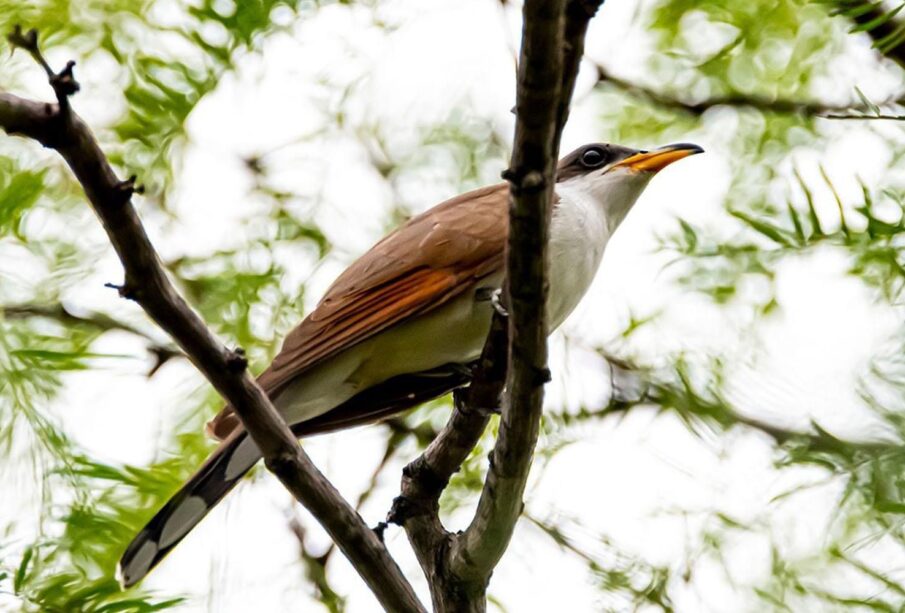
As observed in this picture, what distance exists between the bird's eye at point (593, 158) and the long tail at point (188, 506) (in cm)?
196

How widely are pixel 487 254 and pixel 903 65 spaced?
5.51 ft

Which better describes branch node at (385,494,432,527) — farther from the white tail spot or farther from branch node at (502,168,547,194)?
branch node at (502,168,547,194)

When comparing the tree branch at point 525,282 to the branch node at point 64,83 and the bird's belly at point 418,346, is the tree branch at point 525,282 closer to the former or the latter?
the branch node at point 64,83

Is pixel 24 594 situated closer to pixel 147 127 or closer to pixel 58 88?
pixel 58 88

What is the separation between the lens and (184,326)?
102 inches

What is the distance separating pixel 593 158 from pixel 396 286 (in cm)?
128

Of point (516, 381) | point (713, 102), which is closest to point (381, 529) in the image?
point (516, 381)

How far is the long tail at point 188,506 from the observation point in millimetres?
3592

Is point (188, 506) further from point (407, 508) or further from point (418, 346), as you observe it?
point (418, 346)

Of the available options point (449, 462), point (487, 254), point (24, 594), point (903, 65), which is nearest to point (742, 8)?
point (903, 65)

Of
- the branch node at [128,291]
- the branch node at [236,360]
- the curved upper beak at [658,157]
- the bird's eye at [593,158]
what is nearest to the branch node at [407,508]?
the branch node at [236,360]

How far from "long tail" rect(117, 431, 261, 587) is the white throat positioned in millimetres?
1062

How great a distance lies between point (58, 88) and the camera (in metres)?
2.26

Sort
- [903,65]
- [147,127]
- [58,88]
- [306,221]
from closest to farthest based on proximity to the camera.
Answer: [58,88]
[903,65]
[147,127]
[306,221]
